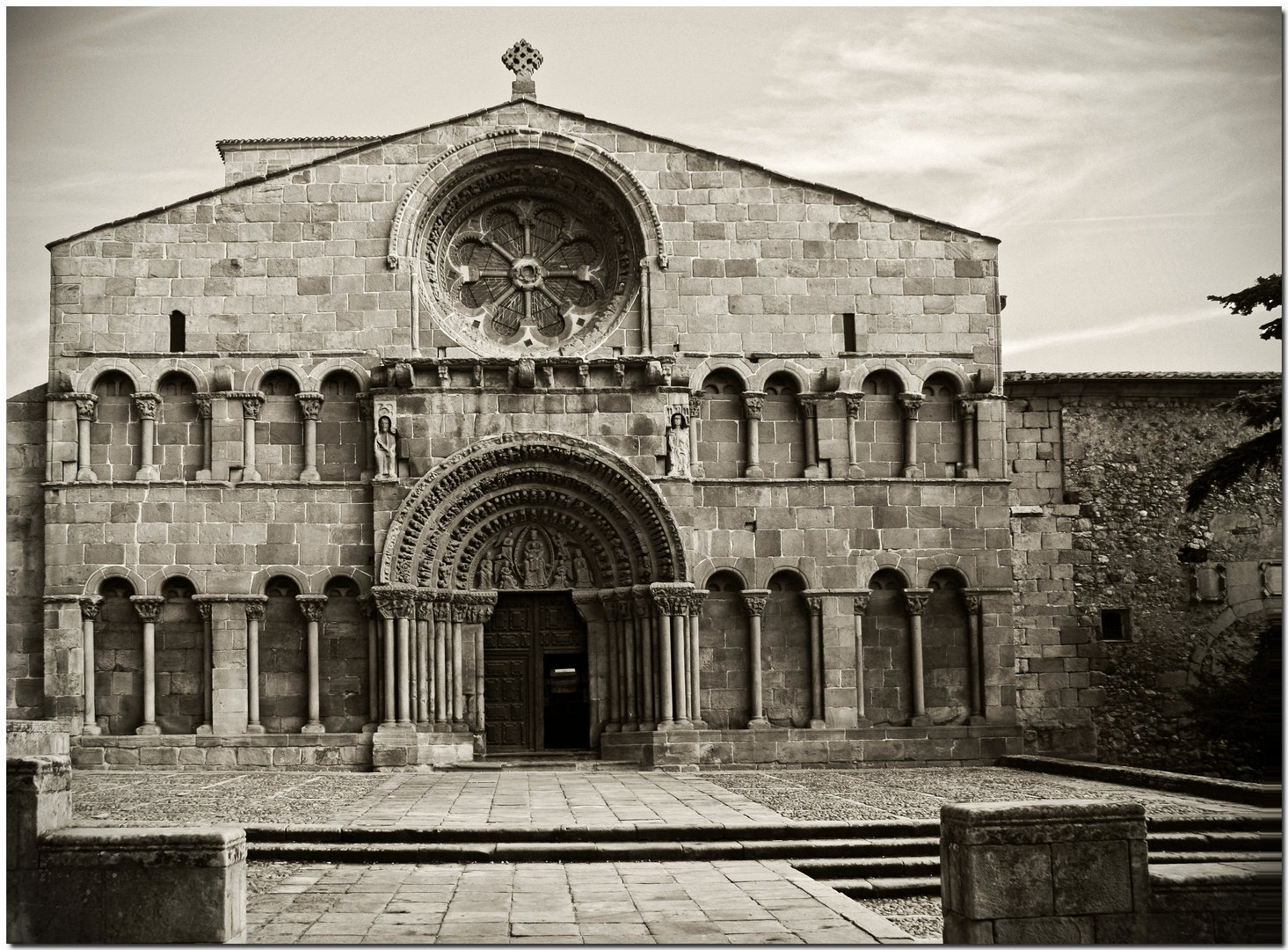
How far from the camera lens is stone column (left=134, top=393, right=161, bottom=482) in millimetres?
19281

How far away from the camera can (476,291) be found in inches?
814

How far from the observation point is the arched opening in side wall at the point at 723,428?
19.8 m

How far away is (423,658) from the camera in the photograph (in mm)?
18922

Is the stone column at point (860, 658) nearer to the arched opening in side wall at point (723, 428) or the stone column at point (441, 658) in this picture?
the arched opening in side wall at point (723, 428)

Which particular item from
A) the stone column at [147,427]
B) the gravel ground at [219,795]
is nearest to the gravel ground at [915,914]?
the gravel ground at [219,795]

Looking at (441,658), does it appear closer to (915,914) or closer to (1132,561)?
(915,914)

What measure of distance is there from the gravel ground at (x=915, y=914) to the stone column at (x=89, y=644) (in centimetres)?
1209

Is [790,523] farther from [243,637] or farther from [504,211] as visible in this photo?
[243,637]

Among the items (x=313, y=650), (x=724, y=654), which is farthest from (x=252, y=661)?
(x=724, y=654)

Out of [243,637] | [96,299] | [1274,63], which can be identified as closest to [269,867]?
[243,637]

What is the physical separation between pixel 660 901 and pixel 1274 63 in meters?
6.99

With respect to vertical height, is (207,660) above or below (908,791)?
above

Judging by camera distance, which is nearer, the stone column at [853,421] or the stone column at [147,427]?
the stone column at [147,427]

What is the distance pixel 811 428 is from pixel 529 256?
16.3 feet
